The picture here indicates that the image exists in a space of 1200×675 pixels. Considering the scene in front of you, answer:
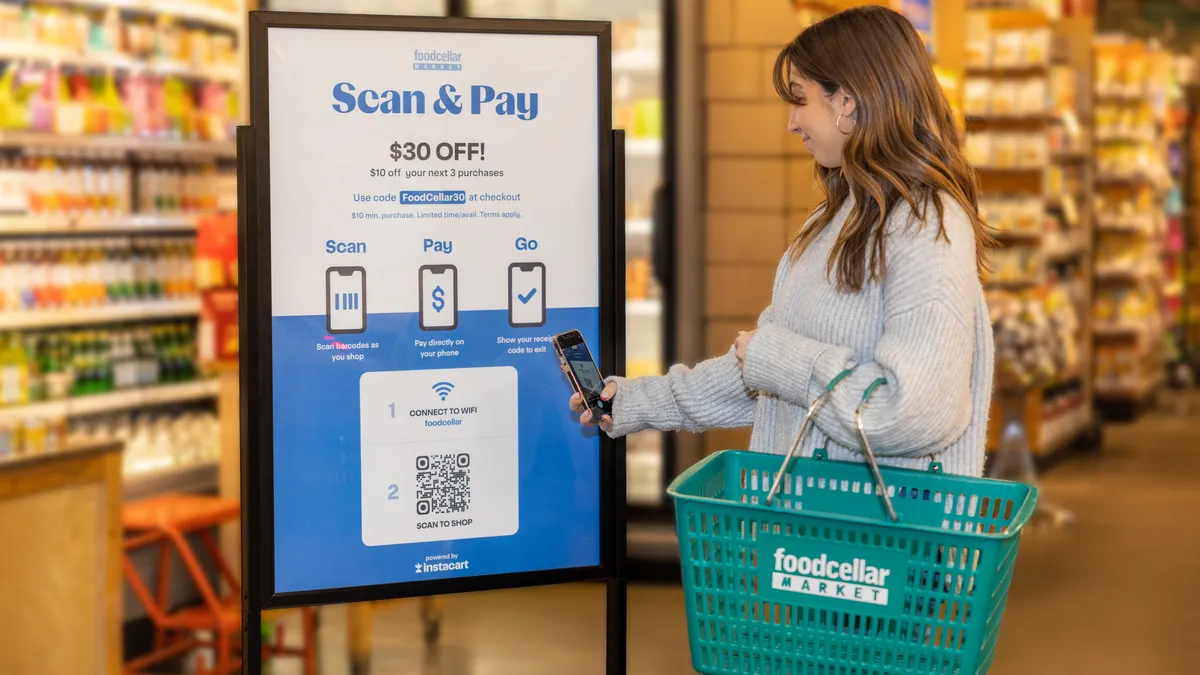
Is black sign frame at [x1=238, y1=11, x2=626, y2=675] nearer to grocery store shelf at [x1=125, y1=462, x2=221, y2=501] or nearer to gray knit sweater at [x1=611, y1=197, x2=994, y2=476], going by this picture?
gray knit sweater at [x1=611, y1=197, x2=994, y2=476]

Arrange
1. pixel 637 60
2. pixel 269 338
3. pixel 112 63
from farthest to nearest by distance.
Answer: pixel 637 60
pixel 112 63
pixel 269 338

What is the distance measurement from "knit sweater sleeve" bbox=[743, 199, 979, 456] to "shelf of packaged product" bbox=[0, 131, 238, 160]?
403 centimetres

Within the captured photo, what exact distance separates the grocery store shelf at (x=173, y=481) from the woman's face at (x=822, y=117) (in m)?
4.06

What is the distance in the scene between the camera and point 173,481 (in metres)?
5.82

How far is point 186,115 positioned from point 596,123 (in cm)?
395

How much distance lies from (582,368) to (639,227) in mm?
3961

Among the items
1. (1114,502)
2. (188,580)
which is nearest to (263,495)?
(188,580)

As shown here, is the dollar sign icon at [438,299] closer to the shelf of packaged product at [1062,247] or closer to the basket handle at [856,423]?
the basket handle at [856,423]

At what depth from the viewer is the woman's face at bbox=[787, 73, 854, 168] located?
7.21ft

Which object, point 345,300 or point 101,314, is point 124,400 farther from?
point 345,300

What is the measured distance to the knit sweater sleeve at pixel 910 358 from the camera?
1.98 metres

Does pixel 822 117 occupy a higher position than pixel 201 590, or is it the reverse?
pixel 822 117

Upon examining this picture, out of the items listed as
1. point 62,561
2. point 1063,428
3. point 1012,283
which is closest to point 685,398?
point 62,561

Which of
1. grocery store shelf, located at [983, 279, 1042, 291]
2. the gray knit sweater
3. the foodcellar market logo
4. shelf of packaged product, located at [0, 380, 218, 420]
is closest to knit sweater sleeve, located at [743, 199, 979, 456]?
the gray knit sweater
